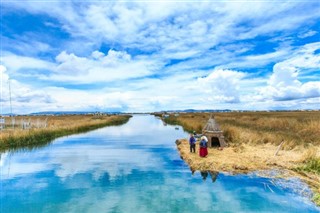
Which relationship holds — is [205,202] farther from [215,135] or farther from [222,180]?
[215,135]

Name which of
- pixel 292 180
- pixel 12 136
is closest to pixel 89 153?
pixel 12 136

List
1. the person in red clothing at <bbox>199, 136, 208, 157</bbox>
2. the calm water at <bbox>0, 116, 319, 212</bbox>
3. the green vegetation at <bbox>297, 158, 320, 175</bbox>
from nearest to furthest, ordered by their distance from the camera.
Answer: the calm water at <bbox>0, 116, 319, 212</bbox> → the green vegetation at <bbox>297, 158, 320, 175</bbox> → the person in red clothing at <bbox>199, 136, 208, 157</bbox>

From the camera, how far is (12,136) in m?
27.9

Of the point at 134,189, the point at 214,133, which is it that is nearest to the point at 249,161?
the point at 214,133

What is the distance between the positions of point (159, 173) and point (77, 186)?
4.56 metres

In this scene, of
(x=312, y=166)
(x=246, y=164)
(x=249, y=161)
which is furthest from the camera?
(x=249, y=161)

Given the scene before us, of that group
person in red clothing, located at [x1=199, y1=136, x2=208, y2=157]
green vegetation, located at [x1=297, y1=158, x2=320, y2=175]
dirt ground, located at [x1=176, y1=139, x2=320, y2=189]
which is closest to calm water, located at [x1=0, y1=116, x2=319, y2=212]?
dirt ground, located at [x1=176, y1=139, x2=320, y2=189]

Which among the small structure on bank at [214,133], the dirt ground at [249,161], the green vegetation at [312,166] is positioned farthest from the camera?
the small structure on bank at [214,133]

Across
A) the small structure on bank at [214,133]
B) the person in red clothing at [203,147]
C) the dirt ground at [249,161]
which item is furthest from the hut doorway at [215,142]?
the person in red clothing at [203,147]

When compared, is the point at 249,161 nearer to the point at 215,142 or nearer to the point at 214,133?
the point at 214,133

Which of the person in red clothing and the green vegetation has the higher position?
the person in red clothing

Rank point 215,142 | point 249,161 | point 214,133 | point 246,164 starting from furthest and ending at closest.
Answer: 1. point 215,142
2. point 214,133
3. point 249,161
4. point 246,164

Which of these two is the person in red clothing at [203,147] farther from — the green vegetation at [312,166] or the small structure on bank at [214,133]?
the green vegetation at [312,166]

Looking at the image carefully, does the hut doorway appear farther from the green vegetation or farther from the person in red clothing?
the green vegetation
